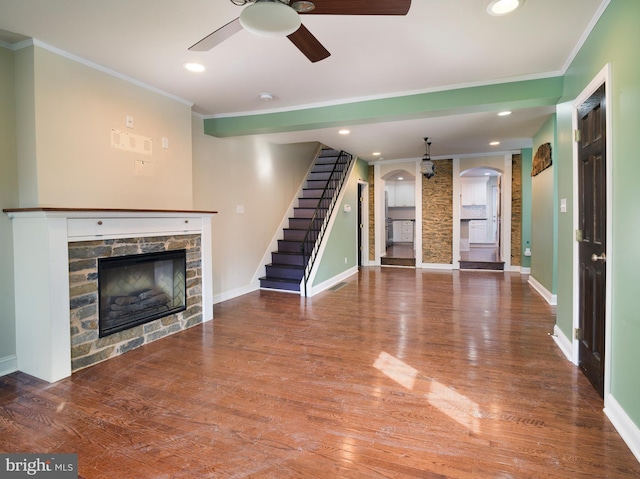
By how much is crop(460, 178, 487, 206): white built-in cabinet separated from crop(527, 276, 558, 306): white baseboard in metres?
6.08

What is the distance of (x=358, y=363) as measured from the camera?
9.65 ft

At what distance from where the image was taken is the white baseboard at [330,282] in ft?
18.4

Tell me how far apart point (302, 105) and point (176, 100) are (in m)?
1.49

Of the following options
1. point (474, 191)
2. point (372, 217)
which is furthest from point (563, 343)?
point (474, 191)

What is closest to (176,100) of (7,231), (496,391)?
(7,231)

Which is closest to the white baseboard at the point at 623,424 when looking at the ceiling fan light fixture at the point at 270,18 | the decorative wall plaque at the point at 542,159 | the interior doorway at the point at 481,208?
the ceiling fan light fixture at the point at 270,18

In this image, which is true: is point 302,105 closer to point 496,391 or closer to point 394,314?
point 394,314

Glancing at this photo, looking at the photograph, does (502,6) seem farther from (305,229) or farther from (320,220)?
(305,229)

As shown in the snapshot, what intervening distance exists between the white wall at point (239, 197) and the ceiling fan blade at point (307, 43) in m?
2.81

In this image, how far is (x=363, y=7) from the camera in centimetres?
176

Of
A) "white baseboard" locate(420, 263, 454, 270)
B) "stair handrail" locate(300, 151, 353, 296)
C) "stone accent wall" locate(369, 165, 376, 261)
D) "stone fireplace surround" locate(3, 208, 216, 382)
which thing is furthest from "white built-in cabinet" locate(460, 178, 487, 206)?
"stone fireplace surround" locate(3, 208, 216, 382)

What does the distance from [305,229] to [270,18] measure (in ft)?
→ 16.8

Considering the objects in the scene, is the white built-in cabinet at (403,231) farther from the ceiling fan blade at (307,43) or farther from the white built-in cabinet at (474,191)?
the ceiling fan blade at (307,43)

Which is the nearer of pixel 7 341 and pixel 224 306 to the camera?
pixel 7 341
